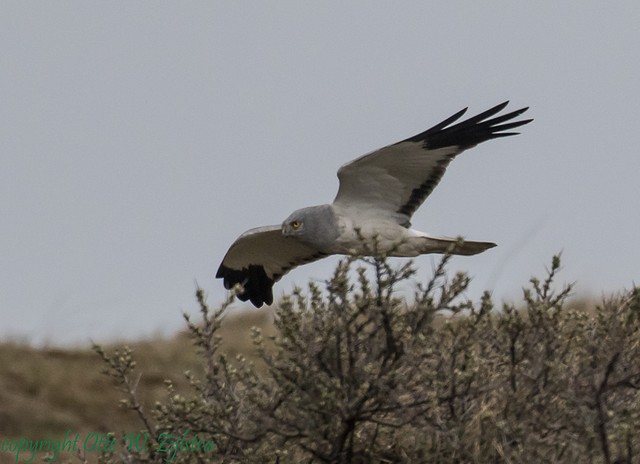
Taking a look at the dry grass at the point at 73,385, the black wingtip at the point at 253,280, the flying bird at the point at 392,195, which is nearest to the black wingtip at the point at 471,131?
the flying bird at the point at 392,195

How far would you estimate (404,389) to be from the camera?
15.1 feet

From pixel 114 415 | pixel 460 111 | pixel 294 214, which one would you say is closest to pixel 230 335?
pixel 114 415

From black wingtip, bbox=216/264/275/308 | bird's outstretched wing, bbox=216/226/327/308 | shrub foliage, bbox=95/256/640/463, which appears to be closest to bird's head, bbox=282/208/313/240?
bird's outstretched wing, bbox=216/226/327/308

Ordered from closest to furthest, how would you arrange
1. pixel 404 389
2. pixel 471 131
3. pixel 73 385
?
pixel 404 389
pixel 471 131
pixel 73 385

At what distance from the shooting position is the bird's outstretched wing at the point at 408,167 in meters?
7.66

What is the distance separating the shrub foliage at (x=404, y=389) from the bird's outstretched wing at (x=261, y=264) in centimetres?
359

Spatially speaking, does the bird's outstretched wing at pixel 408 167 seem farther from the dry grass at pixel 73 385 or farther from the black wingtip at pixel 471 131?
the dry grass at pixel 73 385

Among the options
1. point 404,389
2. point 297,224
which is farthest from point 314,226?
point 404,389

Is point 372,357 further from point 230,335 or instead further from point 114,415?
point 230,335

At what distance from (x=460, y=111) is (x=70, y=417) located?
5149mm

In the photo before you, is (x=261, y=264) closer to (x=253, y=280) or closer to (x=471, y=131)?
(x=253, y=280)

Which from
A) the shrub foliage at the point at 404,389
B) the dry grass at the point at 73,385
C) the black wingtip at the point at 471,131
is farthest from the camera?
the dry grass at the point at 73,385

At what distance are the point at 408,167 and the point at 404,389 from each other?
3.46 meters

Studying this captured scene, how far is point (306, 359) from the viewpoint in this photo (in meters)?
4.73
